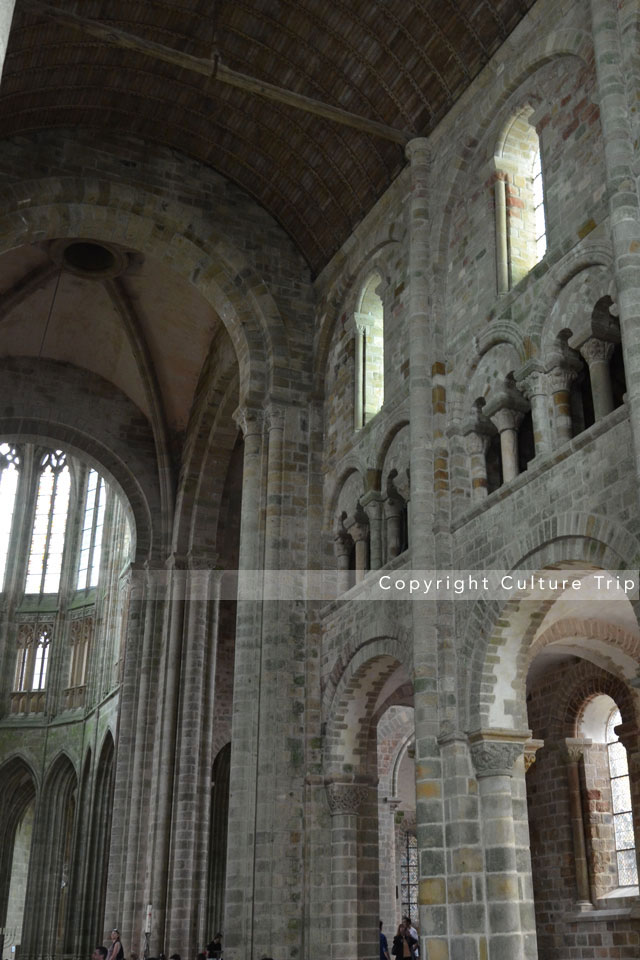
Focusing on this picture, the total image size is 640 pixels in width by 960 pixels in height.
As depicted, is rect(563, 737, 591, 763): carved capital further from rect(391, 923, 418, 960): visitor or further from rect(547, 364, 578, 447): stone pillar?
rect(547, 364, 578, 447): stone pillar

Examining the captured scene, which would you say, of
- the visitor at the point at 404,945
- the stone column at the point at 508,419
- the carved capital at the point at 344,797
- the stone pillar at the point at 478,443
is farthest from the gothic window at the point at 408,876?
the stone column at the point at 508,419

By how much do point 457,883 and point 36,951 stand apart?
75.8 ft

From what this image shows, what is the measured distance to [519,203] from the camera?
1470cm

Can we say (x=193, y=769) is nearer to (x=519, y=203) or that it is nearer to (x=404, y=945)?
(x=404, y=945)

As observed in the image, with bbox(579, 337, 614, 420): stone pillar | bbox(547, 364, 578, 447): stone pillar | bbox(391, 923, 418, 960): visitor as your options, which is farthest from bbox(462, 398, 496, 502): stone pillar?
bbox(391, 923, 418, 960): visitor

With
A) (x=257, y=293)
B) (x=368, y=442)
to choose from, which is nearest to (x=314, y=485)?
(x=368, y=442)

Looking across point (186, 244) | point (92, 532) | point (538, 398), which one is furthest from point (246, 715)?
point (92, 532)

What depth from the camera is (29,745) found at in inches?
1316

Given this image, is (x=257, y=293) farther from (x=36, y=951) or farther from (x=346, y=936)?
(x=36, y=951)

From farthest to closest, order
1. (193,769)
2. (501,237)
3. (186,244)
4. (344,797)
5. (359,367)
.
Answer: (193,769) < (186,244) < (359,367) < (344,797) < (501,237)

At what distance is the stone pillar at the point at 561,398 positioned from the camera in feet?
40.3

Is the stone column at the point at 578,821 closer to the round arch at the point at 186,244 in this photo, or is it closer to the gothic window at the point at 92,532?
the round arch at the point at 186,244

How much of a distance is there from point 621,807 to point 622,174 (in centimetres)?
1056

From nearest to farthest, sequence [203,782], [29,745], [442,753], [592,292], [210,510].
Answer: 1. [592,292]
2. [442,753]
3. [203,782]
4. [210,510]
5. [29,745]
